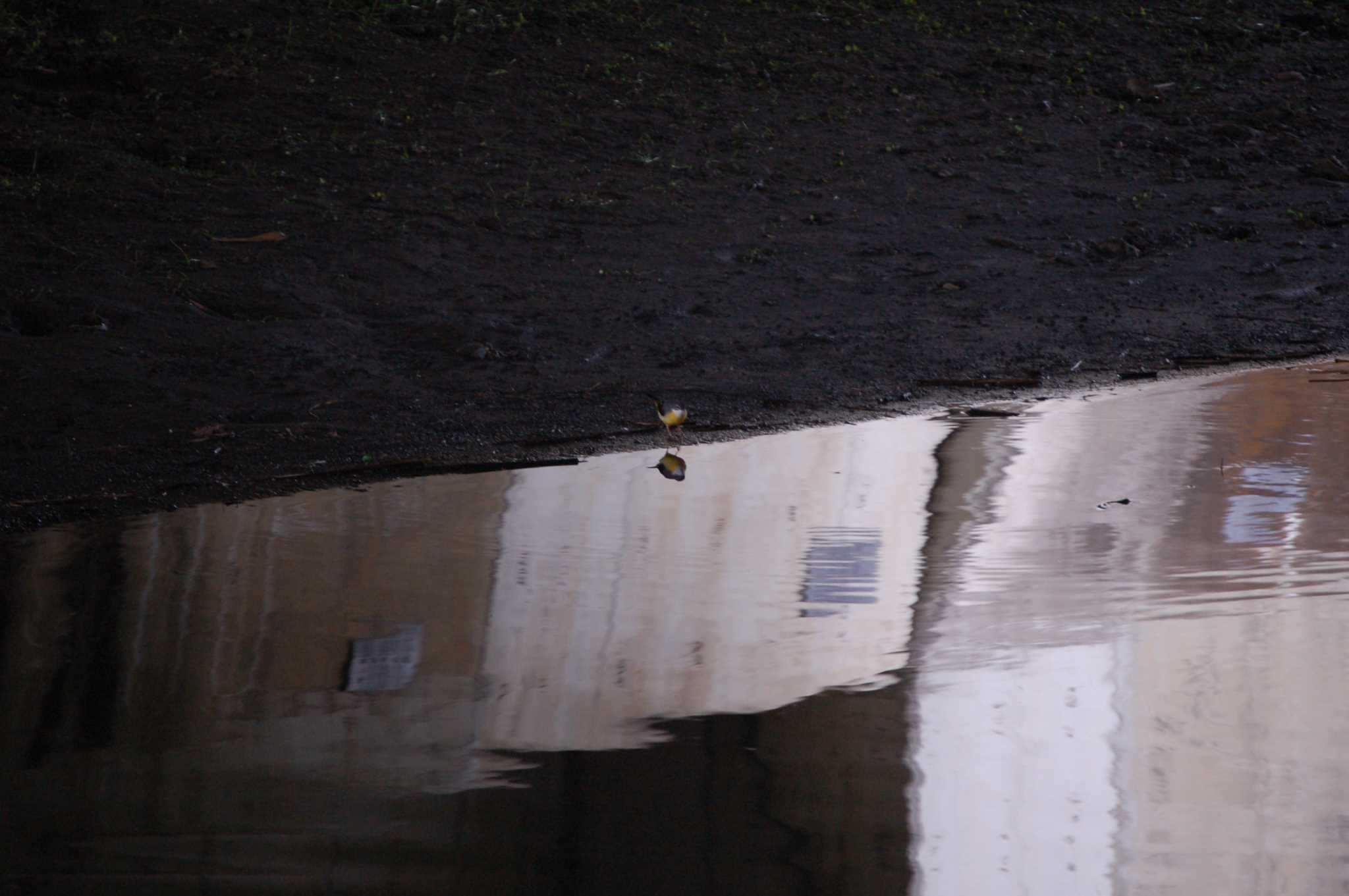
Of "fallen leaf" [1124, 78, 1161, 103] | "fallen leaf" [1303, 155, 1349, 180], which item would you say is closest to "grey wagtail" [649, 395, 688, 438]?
"fallen leaf" [1303, 155, 1349, 180]

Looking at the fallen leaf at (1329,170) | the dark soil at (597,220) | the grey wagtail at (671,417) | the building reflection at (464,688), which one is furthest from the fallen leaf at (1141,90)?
the building reflection at (464,688)

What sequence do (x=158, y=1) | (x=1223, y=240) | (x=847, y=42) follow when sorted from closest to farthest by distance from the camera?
1. (x=1223, y=240)
2. (x=158, y=1)
3. (x=847, y=42)

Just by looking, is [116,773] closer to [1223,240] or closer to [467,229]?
[467,229]

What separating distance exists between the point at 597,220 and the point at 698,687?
422 centimetres

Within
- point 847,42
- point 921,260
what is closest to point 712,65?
point 847,42

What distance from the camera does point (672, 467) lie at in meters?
3.29

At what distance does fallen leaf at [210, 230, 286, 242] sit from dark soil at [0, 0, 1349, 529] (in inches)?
3.1

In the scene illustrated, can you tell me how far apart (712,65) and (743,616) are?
6654mm

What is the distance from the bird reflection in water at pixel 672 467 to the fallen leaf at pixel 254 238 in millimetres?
2631

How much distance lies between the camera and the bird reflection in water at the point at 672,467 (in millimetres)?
3217

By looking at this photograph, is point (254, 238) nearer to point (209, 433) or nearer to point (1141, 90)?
point (209, 433)

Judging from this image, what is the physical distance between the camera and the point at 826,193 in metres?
6.71

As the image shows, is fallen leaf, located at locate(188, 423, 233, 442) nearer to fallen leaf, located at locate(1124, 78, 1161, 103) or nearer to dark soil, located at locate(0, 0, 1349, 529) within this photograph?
dark soil, located at locate(0, 0, 1349, 529)

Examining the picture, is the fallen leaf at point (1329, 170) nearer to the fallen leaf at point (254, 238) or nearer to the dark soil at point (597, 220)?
the dark soil at point (597, 220)
